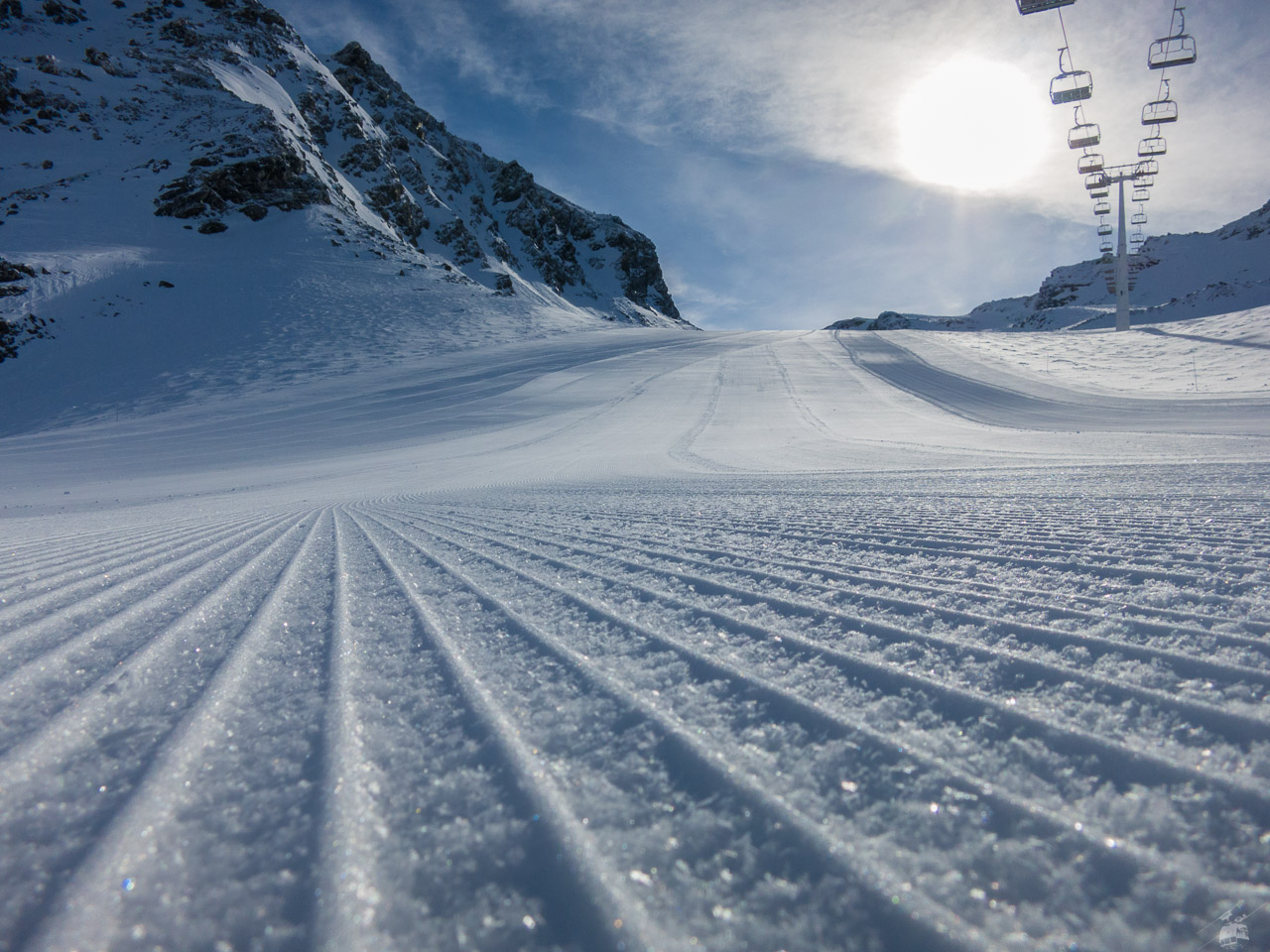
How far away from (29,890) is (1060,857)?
1504 millimetres

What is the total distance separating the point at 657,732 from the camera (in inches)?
46.0

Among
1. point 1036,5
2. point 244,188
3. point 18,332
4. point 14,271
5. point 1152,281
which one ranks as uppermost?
point 244,188

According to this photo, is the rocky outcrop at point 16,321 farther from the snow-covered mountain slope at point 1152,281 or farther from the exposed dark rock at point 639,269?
the exposed dark rock at point 639,269

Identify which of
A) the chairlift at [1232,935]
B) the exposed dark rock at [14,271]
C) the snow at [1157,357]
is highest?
the exposed dark rock at [14,271]

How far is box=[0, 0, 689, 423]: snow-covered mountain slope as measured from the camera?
20.3m

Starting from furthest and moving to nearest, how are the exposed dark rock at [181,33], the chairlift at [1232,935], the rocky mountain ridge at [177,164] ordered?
the exposed dark rock at [181,33], the rocky mountain ridge at [177,164], the chairlift at [1232,935]

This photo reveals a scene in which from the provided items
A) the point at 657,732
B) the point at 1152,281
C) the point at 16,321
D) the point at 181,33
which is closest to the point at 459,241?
the point at 181,33

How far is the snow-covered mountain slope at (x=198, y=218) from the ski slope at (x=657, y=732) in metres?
20.2

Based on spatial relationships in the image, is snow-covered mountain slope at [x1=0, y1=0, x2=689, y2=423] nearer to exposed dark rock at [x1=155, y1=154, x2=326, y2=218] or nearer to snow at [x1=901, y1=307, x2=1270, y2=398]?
exposed dark rock at [x1=155, y1=154, x2=326, y2=218]

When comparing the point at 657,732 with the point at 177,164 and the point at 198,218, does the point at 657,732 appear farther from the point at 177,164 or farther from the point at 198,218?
the point at 177,164

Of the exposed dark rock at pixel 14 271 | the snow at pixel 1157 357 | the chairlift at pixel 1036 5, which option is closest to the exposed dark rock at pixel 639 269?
the snow at pixel 1157 357

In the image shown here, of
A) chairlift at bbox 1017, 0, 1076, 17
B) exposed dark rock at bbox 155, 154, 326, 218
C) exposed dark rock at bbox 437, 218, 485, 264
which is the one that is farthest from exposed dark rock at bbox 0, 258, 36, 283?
chairlift at bbox 1017, 0, 1076, 17

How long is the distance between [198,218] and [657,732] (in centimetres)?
3955

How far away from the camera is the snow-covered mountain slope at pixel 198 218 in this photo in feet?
66.5
